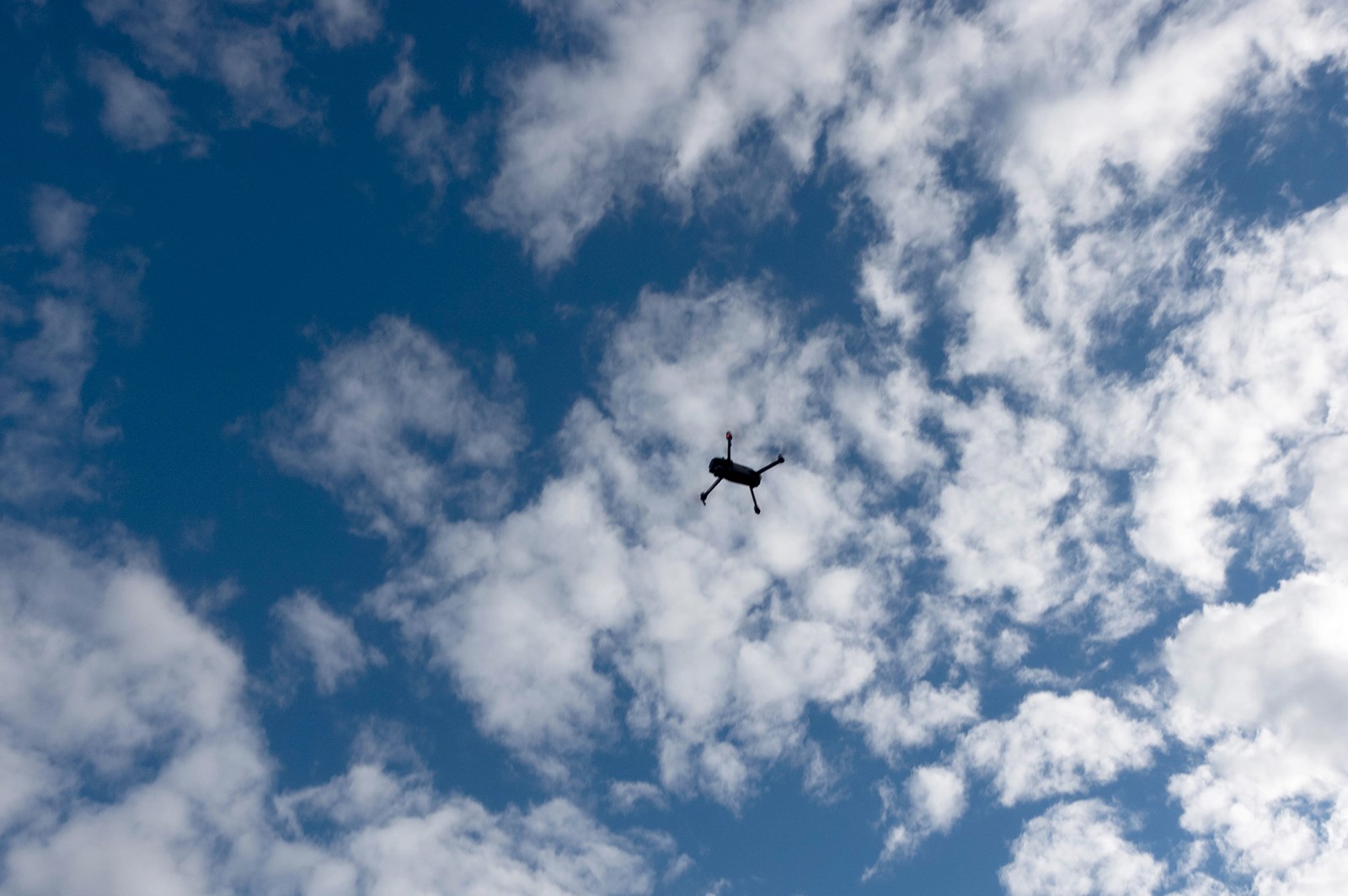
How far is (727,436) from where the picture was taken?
60.5 m

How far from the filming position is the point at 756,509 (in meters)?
61.8

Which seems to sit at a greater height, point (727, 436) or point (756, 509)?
point (727, 436)

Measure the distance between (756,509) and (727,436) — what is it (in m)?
6.93
